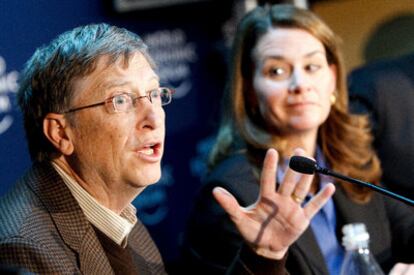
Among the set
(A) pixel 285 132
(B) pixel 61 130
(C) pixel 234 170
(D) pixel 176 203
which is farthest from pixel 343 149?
(B) pixel 61 130

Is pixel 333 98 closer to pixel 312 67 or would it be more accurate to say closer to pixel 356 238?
pixel 312 67

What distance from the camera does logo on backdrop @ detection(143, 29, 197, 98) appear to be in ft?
10.2

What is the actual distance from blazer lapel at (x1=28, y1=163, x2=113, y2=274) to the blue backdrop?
1161 mm

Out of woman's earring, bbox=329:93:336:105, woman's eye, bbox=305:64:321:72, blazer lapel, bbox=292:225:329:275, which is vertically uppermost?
woman's eye, bbox=305:64:321:72

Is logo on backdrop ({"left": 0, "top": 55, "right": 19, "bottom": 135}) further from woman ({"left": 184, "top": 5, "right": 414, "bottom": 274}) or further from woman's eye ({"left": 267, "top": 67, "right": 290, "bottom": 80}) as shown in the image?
woman's eye ({"left": 267, "top": 67, "right": 290, "bottom": 80})

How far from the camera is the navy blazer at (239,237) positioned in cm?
219

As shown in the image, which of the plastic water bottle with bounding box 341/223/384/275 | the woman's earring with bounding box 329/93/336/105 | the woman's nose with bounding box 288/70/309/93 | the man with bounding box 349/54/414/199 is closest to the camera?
the plastic water bottle with bounding box 341/223/384/275

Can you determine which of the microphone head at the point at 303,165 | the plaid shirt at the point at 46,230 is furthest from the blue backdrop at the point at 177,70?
the microphone head at the point at 303,165

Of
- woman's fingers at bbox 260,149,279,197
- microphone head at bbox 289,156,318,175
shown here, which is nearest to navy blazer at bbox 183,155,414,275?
woman's fingers at bbox 260,149,279,197

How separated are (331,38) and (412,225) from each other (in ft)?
2.03

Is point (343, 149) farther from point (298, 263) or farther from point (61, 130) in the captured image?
point (61, 130)

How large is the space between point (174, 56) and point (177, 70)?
0.06 meters

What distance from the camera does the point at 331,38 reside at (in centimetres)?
243

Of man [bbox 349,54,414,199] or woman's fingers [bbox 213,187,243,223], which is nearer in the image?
woman's fingers [bbox 213,187,243,223]
